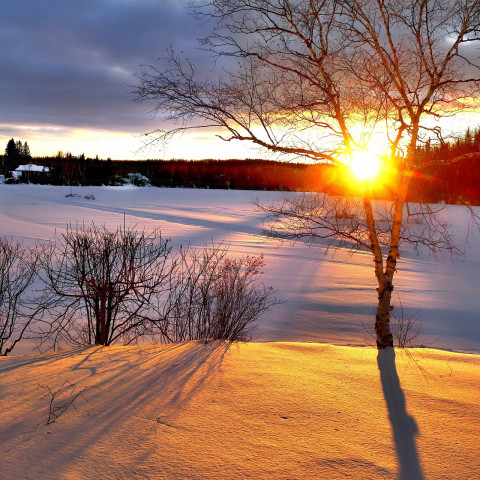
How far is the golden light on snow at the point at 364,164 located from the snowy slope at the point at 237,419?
10.5 ft

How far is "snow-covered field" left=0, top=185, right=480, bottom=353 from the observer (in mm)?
13242

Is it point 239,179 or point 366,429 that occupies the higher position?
point 239,179

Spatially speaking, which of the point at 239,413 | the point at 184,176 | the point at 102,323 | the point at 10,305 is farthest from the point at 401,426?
the point at 184,176

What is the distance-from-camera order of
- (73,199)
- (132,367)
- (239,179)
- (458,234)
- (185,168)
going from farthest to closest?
(185,168)
(239,179)
(73,199)
(458,234)
(132,367)

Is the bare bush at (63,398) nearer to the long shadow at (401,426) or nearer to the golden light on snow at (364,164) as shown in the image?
the long shadow at (401,426)

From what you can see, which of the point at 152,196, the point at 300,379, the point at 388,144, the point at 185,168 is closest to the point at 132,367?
the point at 300,379

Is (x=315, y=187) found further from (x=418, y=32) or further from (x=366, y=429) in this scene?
(x=366, y=429)

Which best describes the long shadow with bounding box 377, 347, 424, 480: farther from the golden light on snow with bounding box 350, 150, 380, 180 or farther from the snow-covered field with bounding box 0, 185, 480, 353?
the snow-covered field with bounding box 0, 185, 480, 353

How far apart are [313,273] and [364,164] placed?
1333cm

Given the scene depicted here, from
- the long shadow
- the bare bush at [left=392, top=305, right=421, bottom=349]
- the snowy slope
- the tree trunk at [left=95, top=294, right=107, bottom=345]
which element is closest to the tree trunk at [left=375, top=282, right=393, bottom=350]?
the snowy slope

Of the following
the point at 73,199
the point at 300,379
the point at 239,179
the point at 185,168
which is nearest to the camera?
the point at 300,379

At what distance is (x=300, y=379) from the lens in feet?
17.2

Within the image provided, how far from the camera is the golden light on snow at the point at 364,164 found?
7.32 m

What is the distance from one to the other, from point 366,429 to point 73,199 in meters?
49.1
